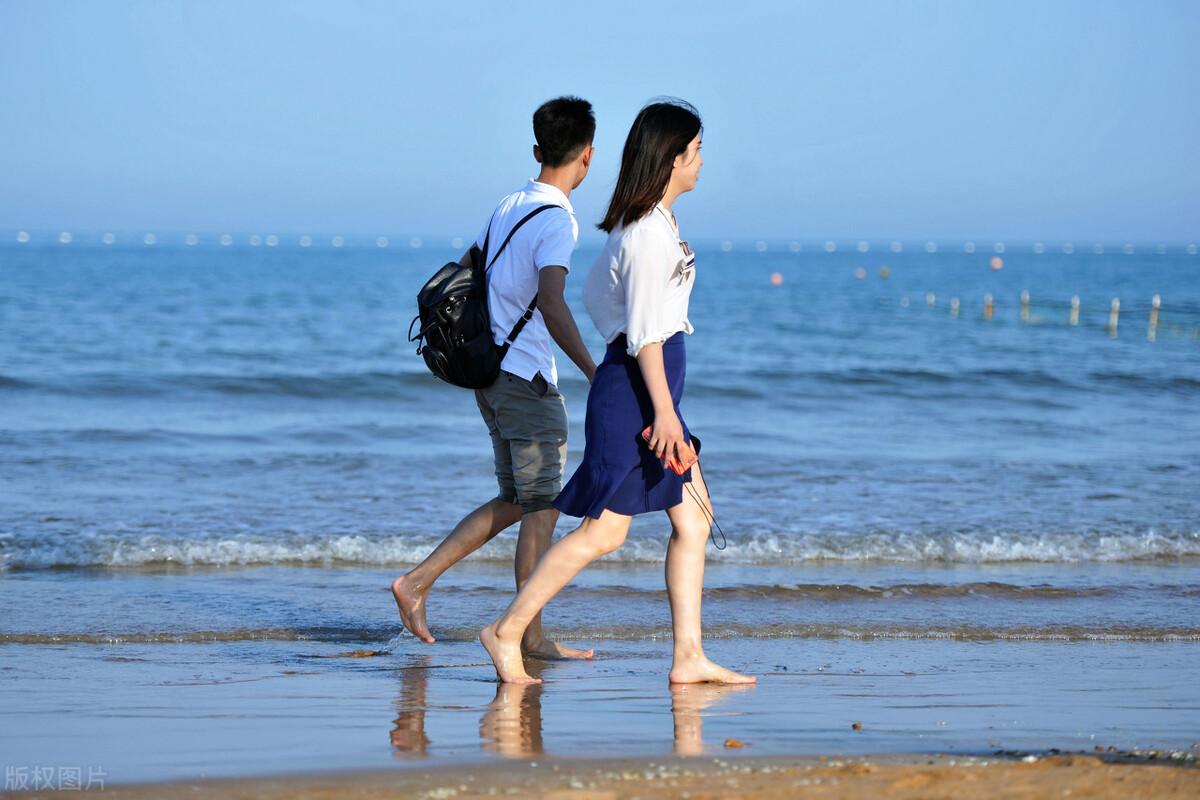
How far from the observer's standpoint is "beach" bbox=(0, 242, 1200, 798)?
314cm

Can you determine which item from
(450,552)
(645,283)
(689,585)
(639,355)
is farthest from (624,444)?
(450,552)

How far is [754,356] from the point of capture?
23516 mm

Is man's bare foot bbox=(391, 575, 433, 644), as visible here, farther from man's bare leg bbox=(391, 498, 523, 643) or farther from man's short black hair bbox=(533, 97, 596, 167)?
man's short black hair bbox=(533, 97, 596, 167)

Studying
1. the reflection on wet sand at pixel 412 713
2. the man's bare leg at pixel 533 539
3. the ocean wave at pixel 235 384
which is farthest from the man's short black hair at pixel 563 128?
the ocean wave at pixel 235 384

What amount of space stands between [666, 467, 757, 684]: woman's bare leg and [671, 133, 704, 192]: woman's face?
2.99 ft

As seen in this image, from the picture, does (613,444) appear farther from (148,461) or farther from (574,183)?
(148,461)

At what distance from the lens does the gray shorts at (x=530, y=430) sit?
13.9ft

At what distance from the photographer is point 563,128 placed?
4152mm

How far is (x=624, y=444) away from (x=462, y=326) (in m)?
0.81

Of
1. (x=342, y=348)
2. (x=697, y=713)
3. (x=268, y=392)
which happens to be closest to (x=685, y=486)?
(x=697, y=713)

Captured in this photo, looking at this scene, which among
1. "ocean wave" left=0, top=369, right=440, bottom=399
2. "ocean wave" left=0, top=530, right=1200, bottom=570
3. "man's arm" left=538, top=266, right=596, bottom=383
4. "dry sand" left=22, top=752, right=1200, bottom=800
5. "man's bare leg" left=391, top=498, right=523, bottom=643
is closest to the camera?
"dry sand" left=22, top=752, right=1200, bottom=800

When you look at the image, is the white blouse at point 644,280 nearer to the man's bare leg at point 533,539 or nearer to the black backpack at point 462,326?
the black backpack at point 462,326

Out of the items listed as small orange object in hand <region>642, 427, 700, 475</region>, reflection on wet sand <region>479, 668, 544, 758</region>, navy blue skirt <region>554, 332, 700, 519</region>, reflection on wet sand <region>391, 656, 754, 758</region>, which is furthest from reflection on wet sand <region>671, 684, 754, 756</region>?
small orange object in hand <region>642, 427, 700, 475</region>

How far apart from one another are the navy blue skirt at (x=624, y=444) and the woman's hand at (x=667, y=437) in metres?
0.08
